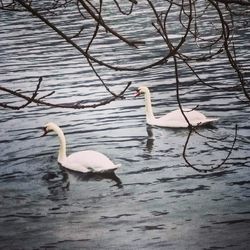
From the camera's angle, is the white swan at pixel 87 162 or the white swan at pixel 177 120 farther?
the white swan at pixel 177 120

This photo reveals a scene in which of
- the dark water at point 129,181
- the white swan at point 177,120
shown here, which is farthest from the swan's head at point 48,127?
the white swan at point 177,120

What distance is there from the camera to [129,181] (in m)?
12.9

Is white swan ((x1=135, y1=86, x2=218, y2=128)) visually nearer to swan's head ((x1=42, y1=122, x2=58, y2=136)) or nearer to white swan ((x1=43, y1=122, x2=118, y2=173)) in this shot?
swan's head ((x1=42, y1=122, x2=58, y2=136))

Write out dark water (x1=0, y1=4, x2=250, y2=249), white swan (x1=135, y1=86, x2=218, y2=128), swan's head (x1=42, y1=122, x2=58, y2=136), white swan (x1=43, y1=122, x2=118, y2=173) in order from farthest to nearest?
white swan (x1=135, y1=86, x2=218, y2=128) → swan's head (x1=42, y1=122, x2=58, y2=136) → white swan (x1=43, y1=122, x2=118, y2=173) → dark water (x1=0, y1=4, x2=250, y2=249)

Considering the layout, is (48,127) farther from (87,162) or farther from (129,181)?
(129,181)

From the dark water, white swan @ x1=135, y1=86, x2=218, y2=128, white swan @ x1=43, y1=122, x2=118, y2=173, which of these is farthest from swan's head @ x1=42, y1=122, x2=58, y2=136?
white swan @ x1=135, y1=86, x2=218, y2=128

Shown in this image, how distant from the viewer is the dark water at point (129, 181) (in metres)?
10.2

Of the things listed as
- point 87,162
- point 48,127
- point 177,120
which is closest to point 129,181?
point 87,162

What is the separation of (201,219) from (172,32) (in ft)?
96.4

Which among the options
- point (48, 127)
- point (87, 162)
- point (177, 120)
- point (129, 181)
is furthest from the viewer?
point (177, 120)

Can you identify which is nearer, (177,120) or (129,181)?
(129,181)

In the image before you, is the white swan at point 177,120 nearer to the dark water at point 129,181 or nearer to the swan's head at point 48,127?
the dark water at point 129,181

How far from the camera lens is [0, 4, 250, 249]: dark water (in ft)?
33.4

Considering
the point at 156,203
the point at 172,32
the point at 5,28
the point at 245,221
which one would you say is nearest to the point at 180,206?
the point at 156,203
